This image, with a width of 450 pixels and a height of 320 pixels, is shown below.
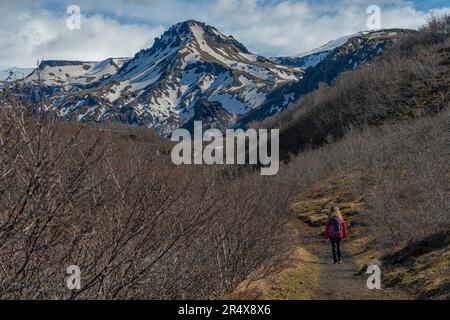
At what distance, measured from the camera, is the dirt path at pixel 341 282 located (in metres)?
14.6

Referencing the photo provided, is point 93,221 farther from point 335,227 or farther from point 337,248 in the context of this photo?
point 337,248

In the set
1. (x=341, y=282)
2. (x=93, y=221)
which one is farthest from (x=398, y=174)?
(x=93, y=221)

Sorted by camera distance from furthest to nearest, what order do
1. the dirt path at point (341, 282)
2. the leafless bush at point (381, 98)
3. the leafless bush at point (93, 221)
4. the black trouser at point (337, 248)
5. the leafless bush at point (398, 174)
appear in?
1. the leafless bush at point (381, 98)
2. the black trouser at point (337, 248)
3. the leafless bush at point (398, 174)
4. the dirt path at point (341, 282)
5. the leafless bush at point (93, 221)

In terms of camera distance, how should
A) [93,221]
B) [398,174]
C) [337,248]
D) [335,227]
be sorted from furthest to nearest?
[398,174] < [337,248] < [335,227] < [93,221]

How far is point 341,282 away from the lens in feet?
55.0

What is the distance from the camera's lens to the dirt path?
1457 centimetres

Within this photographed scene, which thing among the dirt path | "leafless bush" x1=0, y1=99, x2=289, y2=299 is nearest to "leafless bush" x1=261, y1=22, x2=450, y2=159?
the dirt path

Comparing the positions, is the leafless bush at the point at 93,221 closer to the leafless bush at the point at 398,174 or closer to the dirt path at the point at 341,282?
the dirt path at the point at 341,282

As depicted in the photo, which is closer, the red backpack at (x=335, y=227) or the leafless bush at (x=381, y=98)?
the red backpack at (x=335, y=227)

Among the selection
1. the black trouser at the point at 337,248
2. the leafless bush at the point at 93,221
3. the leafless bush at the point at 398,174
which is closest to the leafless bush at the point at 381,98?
the leafless bush at the point at 398,174

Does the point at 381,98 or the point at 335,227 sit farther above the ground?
the point at 381,98
